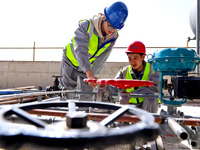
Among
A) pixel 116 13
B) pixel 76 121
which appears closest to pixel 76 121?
pixel 76 121

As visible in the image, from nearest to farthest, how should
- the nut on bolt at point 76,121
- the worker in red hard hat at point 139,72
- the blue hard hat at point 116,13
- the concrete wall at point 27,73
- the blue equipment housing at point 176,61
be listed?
the nut on bolt at point 76,121, the blue equipment housing at point 176,61, the blue hard hat at point 116,13, the worker in red hard hat at point 139,72, the concrete wall at point 27,73

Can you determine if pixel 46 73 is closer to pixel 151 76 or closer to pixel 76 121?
pixel 151 76

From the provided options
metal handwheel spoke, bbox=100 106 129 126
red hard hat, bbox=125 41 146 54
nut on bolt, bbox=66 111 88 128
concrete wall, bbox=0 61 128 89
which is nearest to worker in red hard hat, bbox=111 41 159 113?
red hard hat, bbox=125 41 146 54

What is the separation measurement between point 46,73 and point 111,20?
4799 mm

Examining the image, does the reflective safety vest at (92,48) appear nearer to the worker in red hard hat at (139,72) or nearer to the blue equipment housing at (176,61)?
the worker in red hard hat at (139,72)

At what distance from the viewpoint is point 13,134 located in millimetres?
403

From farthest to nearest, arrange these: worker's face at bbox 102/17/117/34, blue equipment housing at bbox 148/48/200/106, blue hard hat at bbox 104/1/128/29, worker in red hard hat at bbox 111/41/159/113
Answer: worker in red hard hat at bbox 111/41/159/113 < worker's face at bbox 102/17/117/34 < blue hard hat at bbox 104/1/128/29 < blue equipment housing at bbox 148/48/200/106

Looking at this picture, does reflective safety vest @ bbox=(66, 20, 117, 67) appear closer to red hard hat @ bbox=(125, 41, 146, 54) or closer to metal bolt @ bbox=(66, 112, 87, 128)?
red hard hat @ bbox=(125, 41, 146, 54)

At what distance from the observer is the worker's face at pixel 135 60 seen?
7.57 feet

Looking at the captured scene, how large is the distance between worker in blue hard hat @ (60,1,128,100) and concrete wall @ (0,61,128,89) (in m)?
3.24

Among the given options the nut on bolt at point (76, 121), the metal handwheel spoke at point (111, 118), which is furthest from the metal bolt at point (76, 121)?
the metal handwheel spoke at point (111, 118)

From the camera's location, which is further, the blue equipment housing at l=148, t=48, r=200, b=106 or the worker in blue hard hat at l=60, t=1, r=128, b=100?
the worker in blue hard hat at l=60, t=1, r=128, b=100

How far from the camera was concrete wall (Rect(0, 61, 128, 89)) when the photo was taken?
6215 mm

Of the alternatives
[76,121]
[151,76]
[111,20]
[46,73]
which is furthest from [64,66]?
[46,73]
